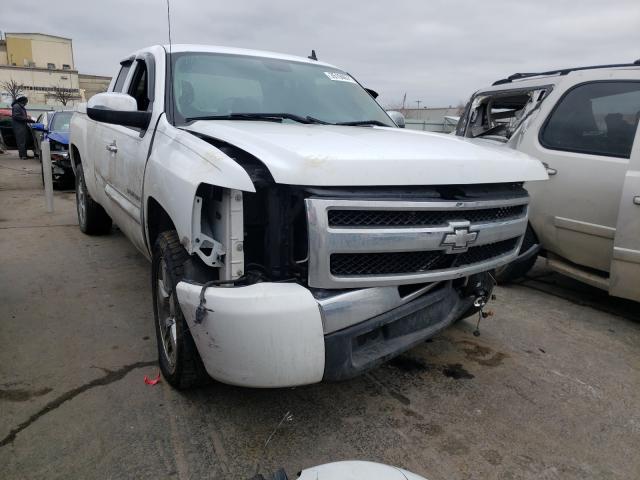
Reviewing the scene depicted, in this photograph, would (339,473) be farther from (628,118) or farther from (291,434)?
(628,118)

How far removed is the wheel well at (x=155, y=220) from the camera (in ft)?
9.17

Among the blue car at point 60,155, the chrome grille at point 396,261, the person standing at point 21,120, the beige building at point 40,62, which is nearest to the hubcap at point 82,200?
the blue car at point 60,155

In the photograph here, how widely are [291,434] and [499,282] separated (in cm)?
304

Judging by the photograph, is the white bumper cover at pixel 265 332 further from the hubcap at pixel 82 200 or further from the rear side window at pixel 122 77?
the hubcap at pixel 82 200

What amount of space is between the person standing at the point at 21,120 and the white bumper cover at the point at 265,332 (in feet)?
45.5

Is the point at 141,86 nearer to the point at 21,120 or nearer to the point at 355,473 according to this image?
the point at 355,473

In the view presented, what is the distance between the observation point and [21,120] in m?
13.9

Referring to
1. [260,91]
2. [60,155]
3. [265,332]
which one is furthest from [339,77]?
[60,155]

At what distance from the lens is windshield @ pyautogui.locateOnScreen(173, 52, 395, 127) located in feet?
10.1

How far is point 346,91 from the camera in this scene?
3.74m

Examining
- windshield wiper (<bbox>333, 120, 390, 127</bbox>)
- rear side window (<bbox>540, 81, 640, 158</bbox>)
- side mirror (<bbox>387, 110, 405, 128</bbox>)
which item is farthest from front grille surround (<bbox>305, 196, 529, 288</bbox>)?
rear side window (<bbox>540, 81, 640, 158</bbox>)

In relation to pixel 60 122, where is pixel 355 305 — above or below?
below

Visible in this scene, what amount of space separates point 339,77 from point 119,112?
1759mm

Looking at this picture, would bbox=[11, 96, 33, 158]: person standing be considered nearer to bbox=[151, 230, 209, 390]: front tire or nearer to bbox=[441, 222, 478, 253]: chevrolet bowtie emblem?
bbox=[151, 230, 209, 390]: front tire
